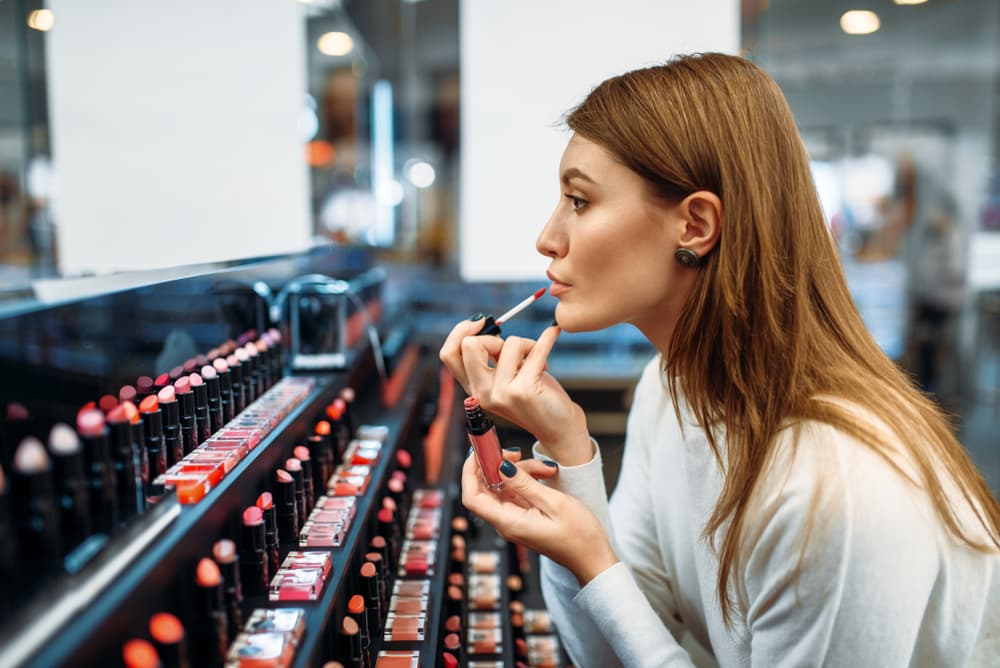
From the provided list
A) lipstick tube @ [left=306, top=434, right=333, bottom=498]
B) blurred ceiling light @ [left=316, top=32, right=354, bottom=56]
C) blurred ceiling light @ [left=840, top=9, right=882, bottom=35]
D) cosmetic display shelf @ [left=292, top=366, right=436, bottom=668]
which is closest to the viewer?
cosmetic display shelf @ [left=292, top=366, right=436, bottom=668]

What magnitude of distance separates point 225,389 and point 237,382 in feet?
0.16

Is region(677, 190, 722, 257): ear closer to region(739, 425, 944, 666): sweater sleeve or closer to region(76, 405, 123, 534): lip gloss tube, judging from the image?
region(739, 425, 944, 666): sweater sleeve

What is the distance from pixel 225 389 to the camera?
35.8 inches

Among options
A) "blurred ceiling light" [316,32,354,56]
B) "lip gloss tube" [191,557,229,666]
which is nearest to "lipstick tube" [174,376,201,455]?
"lip gloss tube" [191,557,229,666]

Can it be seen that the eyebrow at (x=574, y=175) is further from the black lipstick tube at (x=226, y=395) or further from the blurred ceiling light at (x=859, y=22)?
the blurred ceiling light at (x=859, y=22)

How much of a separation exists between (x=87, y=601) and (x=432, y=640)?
19.3 inches

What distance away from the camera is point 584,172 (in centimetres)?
86

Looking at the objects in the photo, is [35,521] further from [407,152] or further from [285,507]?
[407,152]

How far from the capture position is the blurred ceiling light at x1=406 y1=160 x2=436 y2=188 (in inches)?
210

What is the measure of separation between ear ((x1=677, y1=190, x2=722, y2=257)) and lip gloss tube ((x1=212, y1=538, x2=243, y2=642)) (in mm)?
572

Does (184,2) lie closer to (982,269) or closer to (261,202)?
(261,202)

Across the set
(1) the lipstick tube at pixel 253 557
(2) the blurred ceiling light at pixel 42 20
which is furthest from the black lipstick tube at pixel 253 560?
(2) the blurred ceiling light at pixel 42 20

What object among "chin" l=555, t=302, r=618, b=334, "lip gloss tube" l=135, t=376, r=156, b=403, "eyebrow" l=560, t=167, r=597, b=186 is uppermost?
"eyebrow" l=560, t=167, r=597, b=186

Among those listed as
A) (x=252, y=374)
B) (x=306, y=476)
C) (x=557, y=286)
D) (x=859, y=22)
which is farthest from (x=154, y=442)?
(x=859, y=22)
